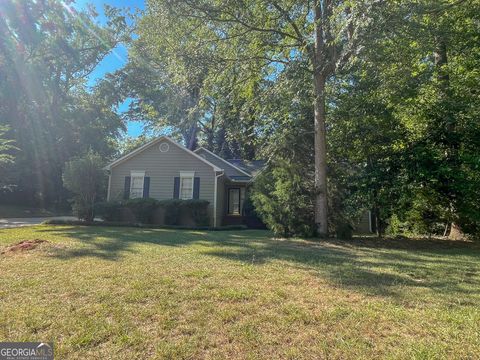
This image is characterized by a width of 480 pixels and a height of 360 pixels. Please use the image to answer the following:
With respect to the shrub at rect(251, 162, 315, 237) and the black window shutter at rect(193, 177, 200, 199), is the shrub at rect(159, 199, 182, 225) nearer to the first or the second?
the black window shutter at rect(193, 177, 200, 199)

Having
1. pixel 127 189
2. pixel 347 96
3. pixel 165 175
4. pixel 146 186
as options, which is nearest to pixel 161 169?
pixel 165 175

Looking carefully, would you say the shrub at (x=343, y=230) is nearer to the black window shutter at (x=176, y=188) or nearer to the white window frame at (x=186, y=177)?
the white window frame at (x=186, y=177)

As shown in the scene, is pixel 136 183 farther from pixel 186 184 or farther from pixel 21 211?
pixel 21 211

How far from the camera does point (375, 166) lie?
10.9 meters

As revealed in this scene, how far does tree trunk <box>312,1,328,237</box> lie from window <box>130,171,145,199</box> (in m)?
9.56

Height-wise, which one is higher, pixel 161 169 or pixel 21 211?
pixel 161 169

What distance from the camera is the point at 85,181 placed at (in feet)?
50.0

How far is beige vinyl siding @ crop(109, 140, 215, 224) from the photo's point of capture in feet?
54.4

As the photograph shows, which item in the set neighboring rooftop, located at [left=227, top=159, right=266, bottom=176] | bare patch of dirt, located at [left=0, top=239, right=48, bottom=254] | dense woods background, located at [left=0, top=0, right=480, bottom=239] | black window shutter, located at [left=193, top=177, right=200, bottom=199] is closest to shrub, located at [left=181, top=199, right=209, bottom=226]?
black window shutter, located at [left=193, top=177, right=200, bottom=199]

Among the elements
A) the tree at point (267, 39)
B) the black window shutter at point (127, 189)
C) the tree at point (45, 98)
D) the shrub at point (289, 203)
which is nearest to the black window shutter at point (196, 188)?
the black window shutter at point (127, 189)

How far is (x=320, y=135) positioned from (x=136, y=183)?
10118mm

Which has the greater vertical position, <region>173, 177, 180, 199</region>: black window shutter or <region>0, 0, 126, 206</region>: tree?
<region>0, 0, 126, 206</region>: tree

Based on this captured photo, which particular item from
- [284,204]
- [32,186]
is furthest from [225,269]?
[32,186]

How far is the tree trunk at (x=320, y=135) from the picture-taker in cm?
1094
